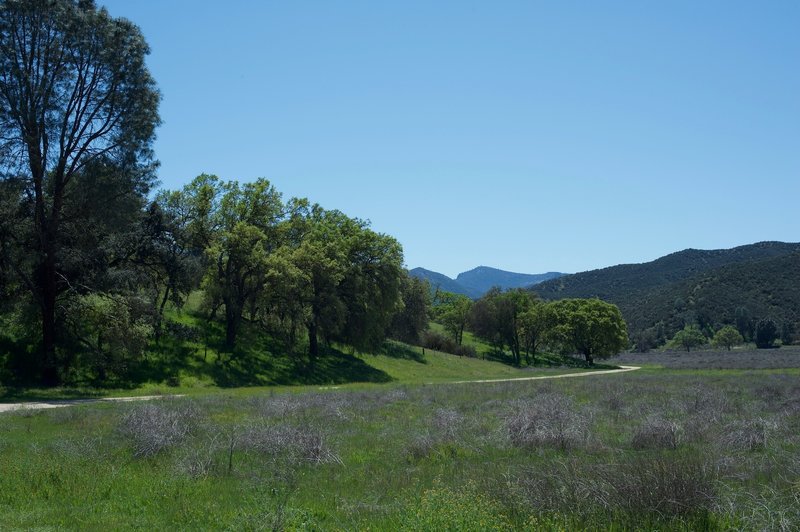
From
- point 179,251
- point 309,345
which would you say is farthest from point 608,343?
point 179,251

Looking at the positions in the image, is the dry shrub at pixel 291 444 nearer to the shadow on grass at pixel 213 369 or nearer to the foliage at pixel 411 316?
the shadow on grass at pixel 213 369

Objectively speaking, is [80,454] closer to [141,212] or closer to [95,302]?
[95,302]

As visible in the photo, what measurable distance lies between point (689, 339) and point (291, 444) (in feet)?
379

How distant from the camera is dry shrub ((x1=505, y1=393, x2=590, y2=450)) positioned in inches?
533

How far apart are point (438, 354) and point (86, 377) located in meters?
44.4

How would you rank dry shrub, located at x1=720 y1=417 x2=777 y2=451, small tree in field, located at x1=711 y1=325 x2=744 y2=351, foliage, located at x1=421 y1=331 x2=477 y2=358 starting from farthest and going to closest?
1. small tree in field, located at x1=711 y1=325 x2=744 y2=351
2. foliage, located at x1=421 y1=331 x2=477 y2=358
3. dry shrub, located at x1=720 y1=417 x2=777 y2=451

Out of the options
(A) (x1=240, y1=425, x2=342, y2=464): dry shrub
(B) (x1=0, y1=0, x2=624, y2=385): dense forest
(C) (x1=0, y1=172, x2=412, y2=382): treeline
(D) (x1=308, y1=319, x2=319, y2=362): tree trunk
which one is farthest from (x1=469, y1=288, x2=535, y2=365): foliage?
(A) (x1=240, y1=425, x2=342, y2=464): dry shrub

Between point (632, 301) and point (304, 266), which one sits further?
point (632, 301)

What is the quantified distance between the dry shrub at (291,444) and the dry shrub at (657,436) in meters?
6.70

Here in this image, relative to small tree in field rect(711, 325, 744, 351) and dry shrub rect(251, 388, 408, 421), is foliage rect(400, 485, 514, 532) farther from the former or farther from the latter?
small tree in field rect(711, 325, 744, 351)

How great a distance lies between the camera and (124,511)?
8797 mm

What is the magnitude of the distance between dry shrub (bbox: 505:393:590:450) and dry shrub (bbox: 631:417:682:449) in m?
1.12

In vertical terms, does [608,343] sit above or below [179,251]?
below

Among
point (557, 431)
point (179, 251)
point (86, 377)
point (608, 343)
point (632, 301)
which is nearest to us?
point (557, 431)
